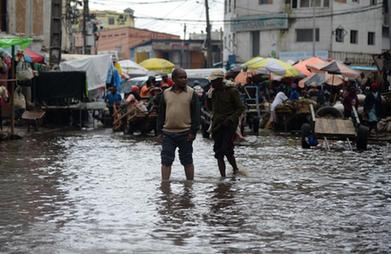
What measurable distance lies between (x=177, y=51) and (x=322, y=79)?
1762 inches

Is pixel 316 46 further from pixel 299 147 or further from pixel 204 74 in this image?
pixel 299 147

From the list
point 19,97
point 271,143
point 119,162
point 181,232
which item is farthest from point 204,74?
point 181,232

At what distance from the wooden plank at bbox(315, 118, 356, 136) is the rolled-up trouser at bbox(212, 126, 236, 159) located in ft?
19.3

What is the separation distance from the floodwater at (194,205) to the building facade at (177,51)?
6017 cm

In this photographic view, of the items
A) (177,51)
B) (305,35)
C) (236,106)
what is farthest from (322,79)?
(177,51)

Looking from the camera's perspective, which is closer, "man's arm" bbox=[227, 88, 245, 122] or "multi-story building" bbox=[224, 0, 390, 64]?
"man's arm" bbox=[227, 88, 245, 122]

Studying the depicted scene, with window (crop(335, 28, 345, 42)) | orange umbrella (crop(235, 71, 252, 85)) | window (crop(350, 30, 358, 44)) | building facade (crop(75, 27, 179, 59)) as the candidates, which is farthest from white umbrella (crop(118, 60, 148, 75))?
building facade (crop(75, 27, 179, 59))

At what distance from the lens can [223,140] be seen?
465 inches

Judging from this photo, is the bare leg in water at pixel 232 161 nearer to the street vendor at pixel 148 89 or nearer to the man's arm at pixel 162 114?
the man's arm at pixel 162 114

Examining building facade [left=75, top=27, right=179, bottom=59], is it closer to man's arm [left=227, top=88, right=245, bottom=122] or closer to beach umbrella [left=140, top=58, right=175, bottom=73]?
beach umbrella [left=140, top=58, right=175, bottom=73]

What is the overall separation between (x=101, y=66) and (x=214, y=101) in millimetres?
16770

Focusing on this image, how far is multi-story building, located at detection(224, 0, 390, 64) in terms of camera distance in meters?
54.5

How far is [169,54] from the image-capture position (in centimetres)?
7694

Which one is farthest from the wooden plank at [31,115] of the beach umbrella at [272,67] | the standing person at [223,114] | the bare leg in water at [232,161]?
the standing person at [223,114]
